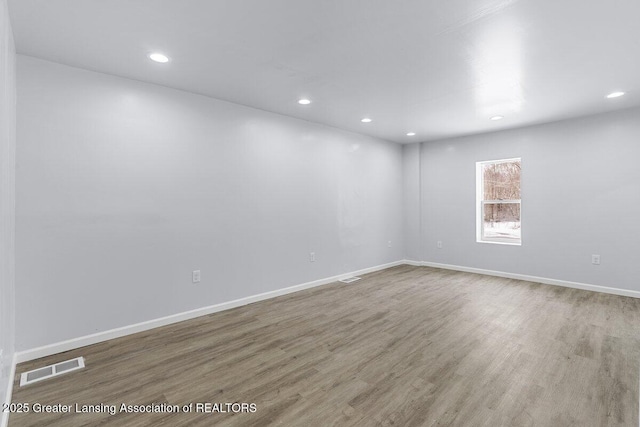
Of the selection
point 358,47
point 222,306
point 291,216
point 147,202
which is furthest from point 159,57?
point 222,306

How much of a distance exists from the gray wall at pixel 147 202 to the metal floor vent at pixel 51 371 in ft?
1.04

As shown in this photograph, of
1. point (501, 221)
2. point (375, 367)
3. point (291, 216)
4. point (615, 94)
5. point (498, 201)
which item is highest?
point (615, 94)

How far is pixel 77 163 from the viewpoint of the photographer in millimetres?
2650

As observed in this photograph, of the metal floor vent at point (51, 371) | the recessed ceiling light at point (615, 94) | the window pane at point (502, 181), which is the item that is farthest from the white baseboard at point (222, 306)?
the recessed ceiling light at point (615, 94)

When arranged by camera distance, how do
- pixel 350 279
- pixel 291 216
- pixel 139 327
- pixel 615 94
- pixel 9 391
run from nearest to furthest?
pixel 9 391 < pixel 139 327 < pixel 615 94 < pixel 291 216 < pixel 350 279

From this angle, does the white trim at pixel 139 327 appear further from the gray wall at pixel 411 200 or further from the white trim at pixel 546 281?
the white trim at pixel 546 281

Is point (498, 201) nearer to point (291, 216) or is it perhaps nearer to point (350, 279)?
point (350, 279)

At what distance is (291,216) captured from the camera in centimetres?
425

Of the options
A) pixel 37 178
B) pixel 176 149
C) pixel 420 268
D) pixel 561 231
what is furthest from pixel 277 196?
pixel 561 231

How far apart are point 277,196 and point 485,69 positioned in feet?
8.92

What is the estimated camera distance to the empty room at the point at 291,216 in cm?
191

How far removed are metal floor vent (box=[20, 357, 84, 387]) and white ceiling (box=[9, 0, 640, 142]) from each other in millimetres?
2475

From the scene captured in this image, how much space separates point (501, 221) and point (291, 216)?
3757 millimetres

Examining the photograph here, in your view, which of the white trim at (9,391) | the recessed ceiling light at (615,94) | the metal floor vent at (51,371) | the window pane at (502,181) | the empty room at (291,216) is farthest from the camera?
the window pane at (502,181)
